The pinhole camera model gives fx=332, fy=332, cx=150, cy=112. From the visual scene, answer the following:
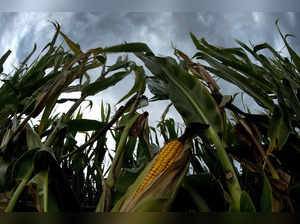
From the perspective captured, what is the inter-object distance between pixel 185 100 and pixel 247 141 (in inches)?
5.3

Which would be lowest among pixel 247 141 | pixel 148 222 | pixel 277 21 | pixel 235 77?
pixel 148 222

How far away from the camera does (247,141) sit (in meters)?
0.59

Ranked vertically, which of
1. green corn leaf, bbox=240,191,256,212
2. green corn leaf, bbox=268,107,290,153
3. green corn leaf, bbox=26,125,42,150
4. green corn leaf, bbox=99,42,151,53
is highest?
green corn leaf, bbox=99,42,151,53

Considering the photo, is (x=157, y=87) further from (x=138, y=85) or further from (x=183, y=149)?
(x=183, y=149)

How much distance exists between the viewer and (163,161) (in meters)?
0.52

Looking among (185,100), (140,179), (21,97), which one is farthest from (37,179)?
(21,97)

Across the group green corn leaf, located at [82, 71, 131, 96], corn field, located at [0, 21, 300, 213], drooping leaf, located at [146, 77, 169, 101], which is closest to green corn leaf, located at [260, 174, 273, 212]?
corn field, located at [0, 21, 300, 213]

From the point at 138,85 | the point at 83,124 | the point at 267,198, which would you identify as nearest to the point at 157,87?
the point at 138,85

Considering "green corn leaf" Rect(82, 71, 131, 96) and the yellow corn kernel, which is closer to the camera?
the yellow corn kernel

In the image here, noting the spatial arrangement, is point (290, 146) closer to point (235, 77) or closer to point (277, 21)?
point (235, 77)

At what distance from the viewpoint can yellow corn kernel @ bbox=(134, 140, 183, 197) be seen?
0.51 metres

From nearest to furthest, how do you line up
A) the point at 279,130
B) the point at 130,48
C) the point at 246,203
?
the point at 246,203 → the point at 279,130 → the point at 130,48

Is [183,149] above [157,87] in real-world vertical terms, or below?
below

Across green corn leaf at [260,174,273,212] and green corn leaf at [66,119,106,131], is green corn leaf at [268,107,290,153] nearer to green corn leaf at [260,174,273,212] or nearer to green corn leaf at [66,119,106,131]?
green corn leaf at [260,174,273,212]
